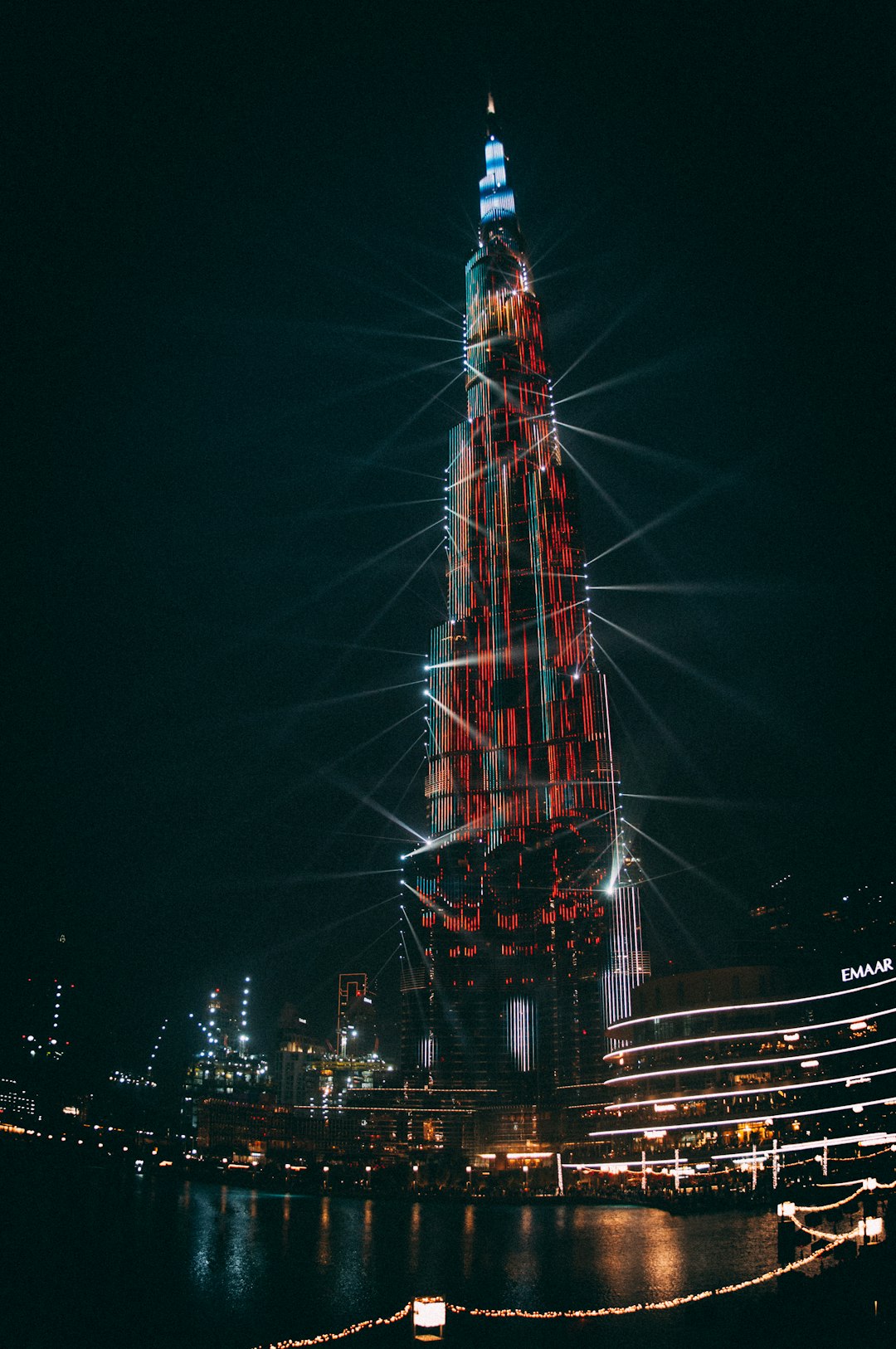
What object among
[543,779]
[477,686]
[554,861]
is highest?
[477,686]

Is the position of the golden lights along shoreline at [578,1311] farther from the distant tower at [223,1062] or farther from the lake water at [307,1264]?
the distant tower at [223,1062]

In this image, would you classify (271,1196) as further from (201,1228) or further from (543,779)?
(543,779)

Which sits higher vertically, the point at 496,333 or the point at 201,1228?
the point at 496,333

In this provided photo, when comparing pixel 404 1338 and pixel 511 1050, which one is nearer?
pixel 404 1338

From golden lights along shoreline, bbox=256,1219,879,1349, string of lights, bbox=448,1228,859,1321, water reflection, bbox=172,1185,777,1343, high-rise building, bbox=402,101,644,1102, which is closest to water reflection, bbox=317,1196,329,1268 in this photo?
water reflection, bbox=172,1185,777,1343

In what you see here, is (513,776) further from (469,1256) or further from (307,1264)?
(307,1264)

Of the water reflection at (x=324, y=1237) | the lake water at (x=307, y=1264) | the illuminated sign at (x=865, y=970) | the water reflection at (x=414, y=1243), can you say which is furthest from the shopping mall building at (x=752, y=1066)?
the water reflection at (x=324, y=1237)

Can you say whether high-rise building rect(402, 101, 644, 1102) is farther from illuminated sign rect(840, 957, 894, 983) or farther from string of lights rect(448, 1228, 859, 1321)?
string of lights rect(448, 1228, 859, 1321)

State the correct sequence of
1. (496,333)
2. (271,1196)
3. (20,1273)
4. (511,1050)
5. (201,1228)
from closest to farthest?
(20,1273), (201,1228), (271,1196), (511,1050), (496,333)

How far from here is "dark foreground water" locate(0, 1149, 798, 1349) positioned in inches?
1486

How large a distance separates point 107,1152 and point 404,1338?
11376cm

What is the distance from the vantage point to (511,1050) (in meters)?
169

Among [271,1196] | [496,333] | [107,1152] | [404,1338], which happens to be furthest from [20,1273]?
[496,333]

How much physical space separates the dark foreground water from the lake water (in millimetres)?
133
